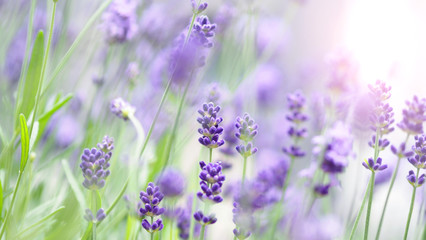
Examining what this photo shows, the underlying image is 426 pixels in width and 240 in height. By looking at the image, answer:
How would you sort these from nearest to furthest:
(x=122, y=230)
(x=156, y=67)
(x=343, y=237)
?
(x=343, y=237), (x=122, y=230), (x=156, y=67)

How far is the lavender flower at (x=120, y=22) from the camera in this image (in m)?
0.65

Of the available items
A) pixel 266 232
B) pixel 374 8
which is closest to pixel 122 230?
pixel 266 232

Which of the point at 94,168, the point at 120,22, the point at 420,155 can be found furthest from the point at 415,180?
the point at 120,22

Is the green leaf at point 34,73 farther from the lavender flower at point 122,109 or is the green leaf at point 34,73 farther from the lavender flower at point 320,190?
the lavender flower at point 320,190

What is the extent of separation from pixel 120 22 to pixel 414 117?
371mm

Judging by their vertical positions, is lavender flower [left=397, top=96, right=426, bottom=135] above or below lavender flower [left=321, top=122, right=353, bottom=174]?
above

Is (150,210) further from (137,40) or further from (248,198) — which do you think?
(137,40)

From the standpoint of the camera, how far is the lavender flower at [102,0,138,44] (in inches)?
25.4

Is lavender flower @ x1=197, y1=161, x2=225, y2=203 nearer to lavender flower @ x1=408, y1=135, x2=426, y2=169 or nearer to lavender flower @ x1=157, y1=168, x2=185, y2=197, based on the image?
lavender flower @ x1=157, y1=168, x2=185, y2=197

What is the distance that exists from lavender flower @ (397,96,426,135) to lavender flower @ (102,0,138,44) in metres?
0.36

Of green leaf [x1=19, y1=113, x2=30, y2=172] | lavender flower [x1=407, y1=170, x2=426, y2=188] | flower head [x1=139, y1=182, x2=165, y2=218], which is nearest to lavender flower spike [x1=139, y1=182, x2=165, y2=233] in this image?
flower head [x1=139, y1=182, x2=165, y2=218]

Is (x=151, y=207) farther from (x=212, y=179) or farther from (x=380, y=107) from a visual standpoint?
(x=380, y=107)

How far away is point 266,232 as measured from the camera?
697mm

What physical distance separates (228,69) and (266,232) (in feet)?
1.09
